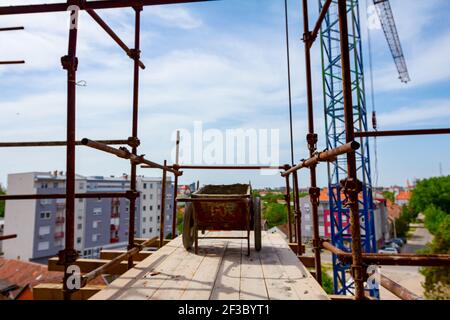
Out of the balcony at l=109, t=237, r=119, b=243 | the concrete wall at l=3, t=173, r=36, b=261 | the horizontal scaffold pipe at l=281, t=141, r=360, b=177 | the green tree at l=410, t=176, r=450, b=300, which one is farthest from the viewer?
the balcony at l=109, t=237, r=119, b=243

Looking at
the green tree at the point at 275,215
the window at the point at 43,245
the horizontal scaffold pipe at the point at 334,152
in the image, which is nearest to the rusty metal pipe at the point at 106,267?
the horizontal scaffold pipe at the point at 334,152

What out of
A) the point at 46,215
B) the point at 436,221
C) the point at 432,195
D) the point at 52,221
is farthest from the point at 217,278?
the point at 432,195

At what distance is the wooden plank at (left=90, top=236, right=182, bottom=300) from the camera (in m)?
2.22

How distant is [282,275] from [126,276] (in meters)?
1.64

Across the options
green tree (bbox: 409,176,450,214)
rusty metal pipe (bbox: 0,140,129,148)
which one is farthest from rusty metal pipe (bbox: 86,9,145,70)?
green tree (bbox: 409,176,450,214)

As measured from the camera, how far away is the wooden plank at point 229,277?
222cm

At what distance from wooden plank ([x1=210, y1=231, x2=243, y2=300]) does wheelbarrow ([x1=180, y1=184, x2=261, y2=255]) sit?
1.13 feet

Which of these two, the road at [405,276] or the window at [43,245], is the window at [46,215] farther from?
the road at [405,276]

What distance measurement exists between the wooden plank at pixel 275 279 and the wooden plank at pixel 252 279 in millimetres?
49

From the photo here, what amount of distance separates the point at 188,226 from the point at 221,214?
56 cm

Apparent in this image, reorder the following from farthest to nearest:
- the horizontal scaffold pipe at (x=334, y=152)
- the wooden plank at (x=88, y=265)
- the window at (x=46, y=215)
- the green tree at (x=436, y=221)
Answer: the window at (x=46, y=215) → the green tree at (x=436, y=221) → the wooden plank at (x=88, y=265) → the horizontal scaffold pipe at (x=334, y=152)

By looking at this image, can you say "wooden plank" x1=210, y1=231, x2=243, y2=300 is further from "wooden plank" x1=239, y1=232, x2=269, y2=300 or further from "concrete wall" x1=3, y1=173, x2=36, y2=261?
"concrete wall" x1=3, y1=173, x2=36, y2=261

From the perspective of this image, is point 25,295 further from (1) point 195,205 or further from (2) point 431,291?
(2) point 431,291

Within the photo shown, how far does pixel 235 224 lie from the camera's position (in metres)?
4.04
